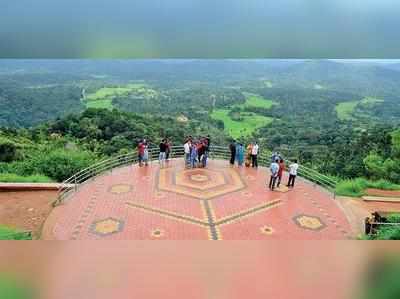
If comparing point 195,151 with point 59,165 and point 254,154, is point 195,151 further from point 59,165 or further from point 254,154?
point 59,165

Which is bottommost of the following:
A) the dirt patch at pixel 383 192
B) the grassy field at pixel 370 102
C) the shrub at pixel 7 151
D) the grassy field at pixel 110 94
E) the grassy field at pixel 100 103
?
the grassy field at pixel 370 102

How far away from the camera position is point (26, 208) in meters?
10.3

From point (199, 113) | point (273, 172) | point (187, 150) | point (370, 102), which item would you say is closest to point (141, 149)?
point (187, 150)

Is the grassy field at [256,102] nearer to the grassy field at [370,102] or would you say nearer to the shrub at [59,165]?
the grassy field at [370,102]

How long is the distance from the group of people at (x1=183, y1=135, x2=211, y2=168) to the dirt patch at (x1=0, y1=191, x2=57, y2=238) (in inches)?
180

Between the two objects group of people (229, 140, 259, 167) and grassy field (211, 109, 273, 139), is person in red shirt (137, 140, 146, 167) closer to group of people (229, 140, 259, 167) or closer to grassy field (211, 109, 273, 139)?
group of people (229, 140, 259, 167)

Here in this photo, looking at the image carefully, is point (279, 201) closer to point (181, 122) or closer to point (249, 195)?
point (249, 195)

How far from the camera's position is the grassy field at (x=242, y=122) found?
133ft

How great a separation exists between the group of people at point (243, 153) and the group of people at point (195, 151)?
102 centimetres

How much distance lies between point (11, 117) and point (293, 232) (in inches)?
1267

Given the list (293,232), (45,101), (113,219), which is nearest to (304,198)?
(293,232)

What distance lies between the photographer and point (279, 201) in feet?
34.9

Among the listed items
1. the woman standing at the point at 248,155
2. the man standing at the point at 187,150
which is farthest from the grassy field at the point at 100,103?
the woman standing at the point at 248,155

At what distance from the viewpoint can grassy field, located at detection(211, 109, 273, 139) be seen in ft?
133
